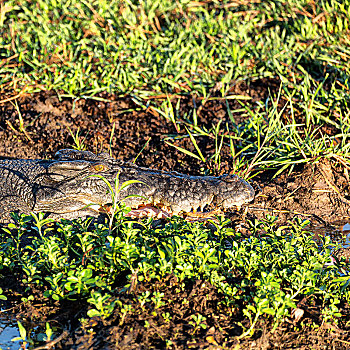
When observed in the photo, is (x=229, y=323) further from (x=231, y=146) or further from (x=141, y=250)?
(x=231, y=146)

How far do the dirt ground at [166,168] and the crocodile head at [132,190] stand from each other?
38cm

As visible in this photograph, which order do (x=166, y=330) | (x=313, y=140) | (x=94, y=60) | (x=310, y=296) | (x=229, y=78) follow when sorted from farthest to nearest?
(x=94, y=60), (x=229, y=78), (x=313, y=140), (x=310, y=296), (x=166, y=330)

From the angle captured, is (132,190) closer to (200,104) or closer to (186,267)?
(186,267)

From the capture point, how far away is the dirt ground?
2939 millimetres

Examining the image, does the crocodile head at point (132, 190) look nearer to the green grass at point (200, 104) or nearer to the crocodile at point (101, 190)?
the crocodile at point (101, 190)

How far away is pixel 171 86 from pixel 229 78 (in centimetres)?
67

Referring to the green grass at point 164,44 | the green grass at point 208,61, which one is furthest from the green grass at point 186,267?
the green grass at point 164,44

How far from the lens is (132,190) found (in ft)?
13.4

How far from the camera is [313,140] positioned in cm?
502

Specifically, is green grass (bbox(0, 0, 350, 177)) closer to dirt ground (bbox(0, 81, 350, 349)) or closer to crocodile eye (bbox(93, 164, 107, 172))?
dirt ground (bbox(0, 81, 350, 349))

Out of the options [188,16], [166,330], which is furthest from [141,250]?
[188,16]

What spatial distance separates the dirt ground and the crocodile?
0.42 metres

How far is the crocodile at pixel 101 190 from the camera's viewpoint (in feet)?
13.3

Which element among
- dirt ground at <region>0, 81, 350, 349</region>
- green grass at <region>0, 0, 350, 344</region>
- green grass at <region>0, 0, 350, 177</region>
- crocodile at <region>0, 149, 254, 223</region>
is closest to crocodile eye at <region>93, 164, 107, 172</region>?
crocodile at <region>0, 149, 254, 223</region>
